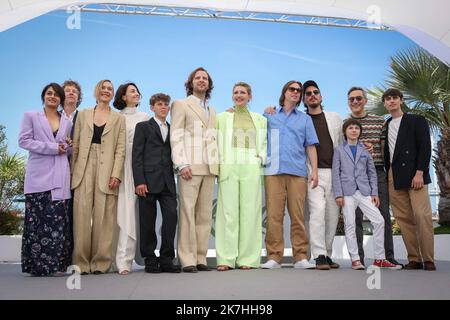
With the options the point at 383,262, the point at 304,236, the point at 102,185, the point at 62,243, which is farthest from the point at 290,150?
the point at 62,243

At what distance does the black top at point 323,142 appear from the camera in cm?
428

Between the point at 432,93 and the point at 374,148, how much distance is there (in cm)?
430

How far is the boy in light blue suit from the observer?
404cm

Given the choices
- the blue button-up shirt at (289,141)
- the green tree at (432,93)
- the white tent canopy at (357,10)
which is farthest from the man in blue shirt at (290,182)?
the green tree at (432,93)

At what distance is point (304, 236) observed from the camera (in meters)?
4.12

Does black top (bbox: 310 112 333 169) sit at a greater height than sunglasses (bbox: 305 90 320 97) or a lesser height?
lesser

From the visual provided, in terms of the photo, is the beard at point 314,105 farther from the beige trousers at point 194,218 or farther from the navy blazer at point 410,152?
the beige trousers at point 194,218

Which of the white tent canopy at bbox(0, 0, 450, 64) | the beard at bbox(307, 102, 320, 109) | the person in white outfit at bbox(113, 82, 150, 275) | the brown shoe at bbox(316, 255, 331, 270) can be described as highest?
the white tent canopy at bbox(0, 0, 450, 64)

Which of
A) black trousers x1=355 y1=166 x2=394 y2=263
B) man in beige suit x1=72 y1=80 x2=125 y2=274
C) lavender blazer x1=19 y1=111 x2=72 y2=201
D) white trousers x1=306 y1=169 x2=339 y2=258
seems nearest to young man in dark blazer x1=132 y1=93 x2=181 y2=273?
man in beige suit x1=72 y1=80 x2=125 y2=274

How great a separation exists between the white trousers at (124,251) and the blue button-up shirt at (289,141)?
136cm

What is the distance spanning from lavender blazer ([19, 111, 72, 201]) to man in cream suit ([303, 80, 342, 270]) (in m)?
2.14

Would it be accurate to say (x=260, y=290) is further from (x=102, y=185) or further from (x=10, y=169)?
(x=10, y=169)

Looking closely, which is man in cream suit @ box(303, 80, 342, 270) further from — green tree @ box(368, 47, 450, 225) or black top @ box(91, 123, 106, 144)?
green tree @ box(368, 47, 450, 225)
